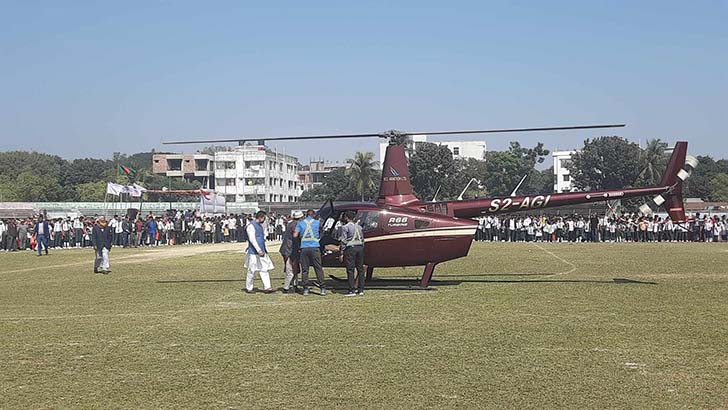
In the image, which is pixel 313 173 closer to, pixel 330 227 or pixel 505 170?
pixel 505 170

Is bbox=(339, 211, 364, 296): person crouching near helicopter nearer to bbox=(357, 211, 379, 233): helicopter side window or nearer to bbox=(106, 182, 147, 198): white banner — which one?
bbox=(357, 211, 379, 233): helicopter side window

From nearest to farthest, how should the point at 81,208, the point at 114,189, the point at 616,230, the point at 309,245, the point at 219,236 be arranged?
the point at 309,245 < the point at 616,230 < the point at 114,189 < the point at 219,236 < the point at 81,208

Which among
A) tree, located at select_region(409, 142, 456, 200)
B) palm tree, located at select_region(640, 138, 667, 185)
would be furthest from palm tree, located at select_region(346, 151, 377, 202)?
palm tree, located at select_region(640, 138, 667, 185)

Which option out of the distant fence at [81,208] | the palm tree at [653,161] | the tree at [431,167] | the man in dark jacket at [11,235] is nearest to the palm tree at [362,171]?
the tree at [431,167]

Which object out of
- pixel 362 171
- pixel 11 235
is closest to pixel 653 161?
pixel 362 171

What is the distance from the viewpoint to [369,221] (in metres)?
18.3

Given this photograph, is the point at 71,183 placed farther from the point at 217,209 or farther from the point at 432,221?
the point at 432,221

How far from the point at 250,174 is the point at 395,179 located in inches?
4546

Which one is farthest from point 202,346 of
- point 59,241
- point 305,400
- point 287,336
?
point 59,241

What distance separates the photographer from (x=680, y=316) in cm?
1298

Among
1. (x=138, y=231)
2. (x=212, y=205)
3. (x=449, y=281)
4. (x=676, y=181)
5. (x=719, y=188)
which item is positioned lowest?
(x=449, y=281)

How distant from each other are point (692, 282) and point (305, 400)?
1464 cm

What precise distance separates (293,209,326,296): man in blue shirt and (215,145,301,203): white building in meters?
113

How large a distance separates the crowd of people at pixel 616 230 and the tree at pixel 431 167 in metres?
43.0
